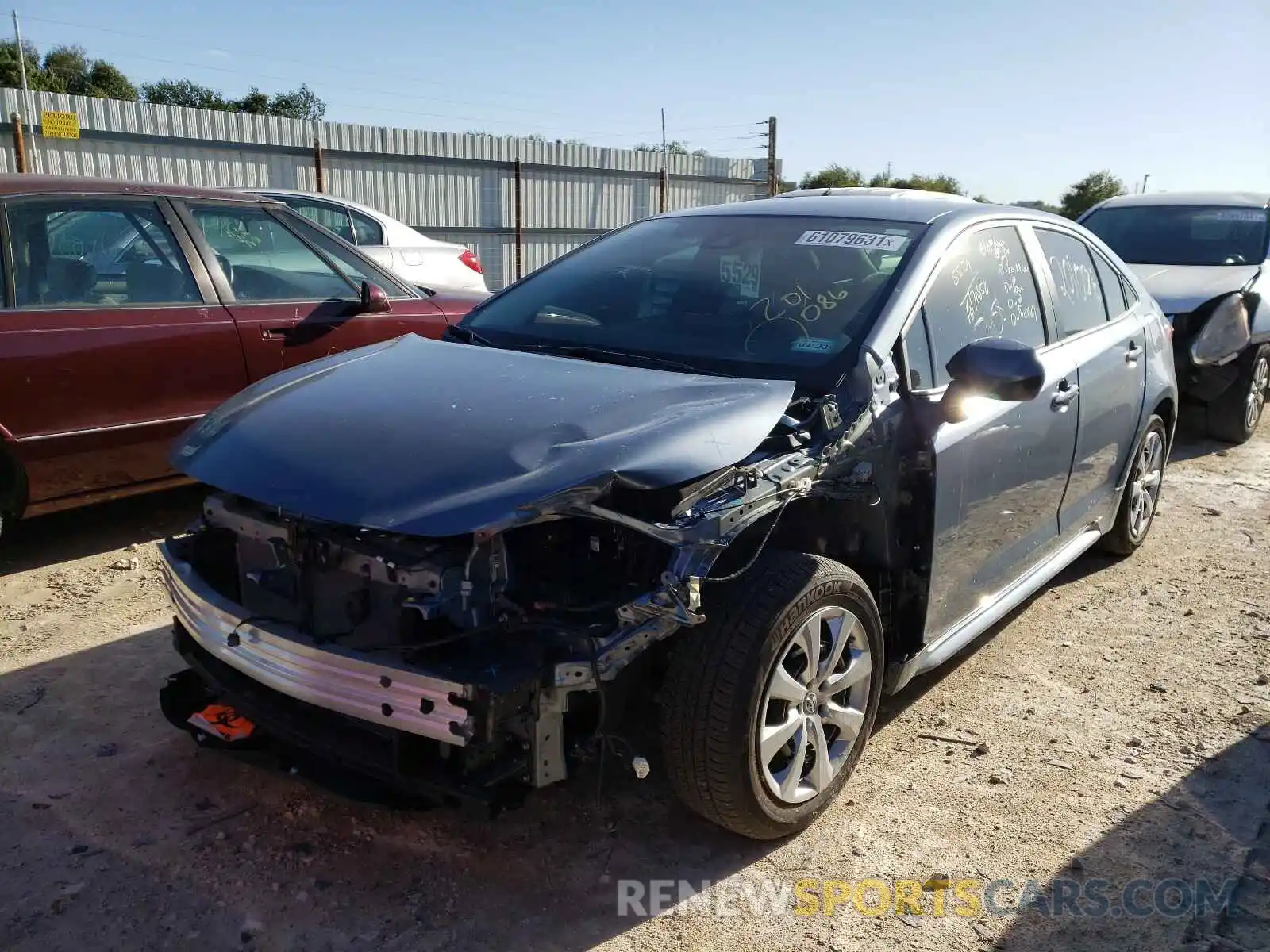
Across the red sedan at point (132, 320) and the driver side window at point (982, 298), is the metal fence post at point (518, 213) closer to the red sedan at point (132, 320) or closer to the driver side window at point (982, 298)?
the red sedan at point (132, 320)

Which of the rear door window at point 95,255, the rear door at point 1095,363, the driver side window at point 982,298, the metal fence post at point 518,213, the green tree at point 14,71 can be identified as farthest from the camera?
the green tree at point 14,71

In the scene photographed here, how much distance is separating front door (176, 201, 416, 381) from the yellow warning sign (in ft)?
24.1

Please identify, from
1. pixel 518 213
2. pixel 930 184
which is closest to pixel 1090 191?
pixel 930 184

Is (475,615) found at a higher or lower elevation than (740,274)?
lower

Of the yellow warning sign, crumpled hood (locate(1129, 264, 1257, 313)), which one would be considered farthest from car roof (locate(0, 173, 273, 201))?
the yellow warning sign

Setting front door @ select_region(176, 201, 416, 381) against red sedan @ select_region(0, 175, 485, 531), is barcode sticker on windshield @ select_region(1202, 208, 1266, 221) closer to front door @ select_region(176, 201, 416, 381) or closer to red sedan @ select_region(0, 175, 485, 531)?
front door @ select_region(176, 201, 416, 381)

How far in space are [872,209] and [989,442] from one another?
997 millimetres

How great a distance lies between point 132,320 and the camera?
452cm

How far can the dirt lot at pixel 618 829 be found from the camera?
2422 millimetres

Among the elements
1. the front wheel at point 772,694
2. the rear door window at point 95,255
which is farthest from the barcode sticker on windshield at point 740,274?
the rear door window at point 95,255

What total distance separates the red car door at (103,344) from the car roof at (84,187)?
41 millimetres

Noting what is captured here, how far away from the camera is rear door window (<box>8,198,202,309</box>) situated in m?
4.30

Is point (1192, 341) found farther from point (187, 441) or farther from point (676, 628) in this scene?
point (187, 441)

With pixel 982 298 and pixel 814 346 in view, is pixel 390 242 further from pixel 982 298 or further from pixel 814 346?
pixel 814 346
